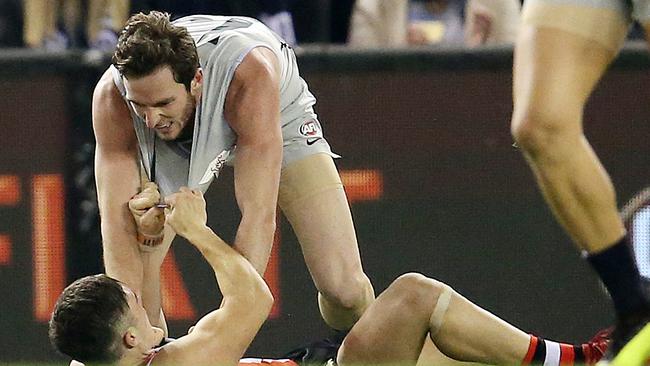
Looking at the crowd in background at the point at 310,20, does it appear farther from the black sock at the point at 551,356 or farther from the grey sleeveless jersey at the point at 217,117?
the black sock at the point at 551,356

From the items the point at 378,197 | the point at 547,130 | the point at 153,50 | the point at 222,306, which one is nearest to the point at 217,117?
the point at 153,50

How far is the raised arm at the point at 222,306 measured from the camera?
14.9ft

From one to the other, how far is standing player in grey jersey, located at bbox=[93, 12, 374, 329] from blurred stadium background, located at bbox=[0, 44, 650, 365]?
102 centimetres

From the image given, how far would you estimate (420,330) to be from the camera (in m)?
4.99

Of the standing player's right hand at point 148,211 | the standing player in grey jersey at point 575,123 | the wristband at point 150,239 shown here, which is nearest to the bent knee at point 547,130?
the standing player in grey jersey at point 575,123

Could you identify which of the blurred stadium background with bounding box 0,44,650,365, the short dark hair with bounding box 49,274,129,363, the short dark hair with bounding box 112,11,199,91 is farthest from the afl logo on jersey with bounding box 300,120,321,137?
the short dark hair with bounding box 49,274,129,363

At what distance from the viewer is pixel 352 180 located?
6938mm

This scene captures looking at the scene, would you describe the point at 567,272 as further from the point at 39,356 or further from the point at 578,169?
the point at 578,169

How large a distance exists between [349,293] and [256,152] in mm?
1054

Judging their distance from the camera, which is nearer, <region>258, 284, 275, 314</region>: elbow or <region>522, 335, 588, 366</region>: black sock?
<region>258, 284, 275, 314</region>: elbow

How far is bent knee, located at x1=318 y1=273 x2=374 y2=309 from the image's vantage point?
579cm

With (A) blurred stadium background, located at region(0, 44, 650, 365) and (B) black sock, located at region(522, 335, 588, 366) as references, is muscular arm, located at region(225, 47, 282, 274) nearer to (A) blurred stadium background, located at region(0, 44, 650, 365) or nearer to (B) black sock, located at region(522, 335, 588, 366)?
(B) black sock, located at region(522, 335, 588, 366)

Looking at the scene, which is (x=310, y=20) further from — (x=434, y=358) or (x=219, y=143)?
(x=434, y=358)

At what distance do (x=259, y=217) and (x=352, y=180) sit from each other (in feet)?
6.90
